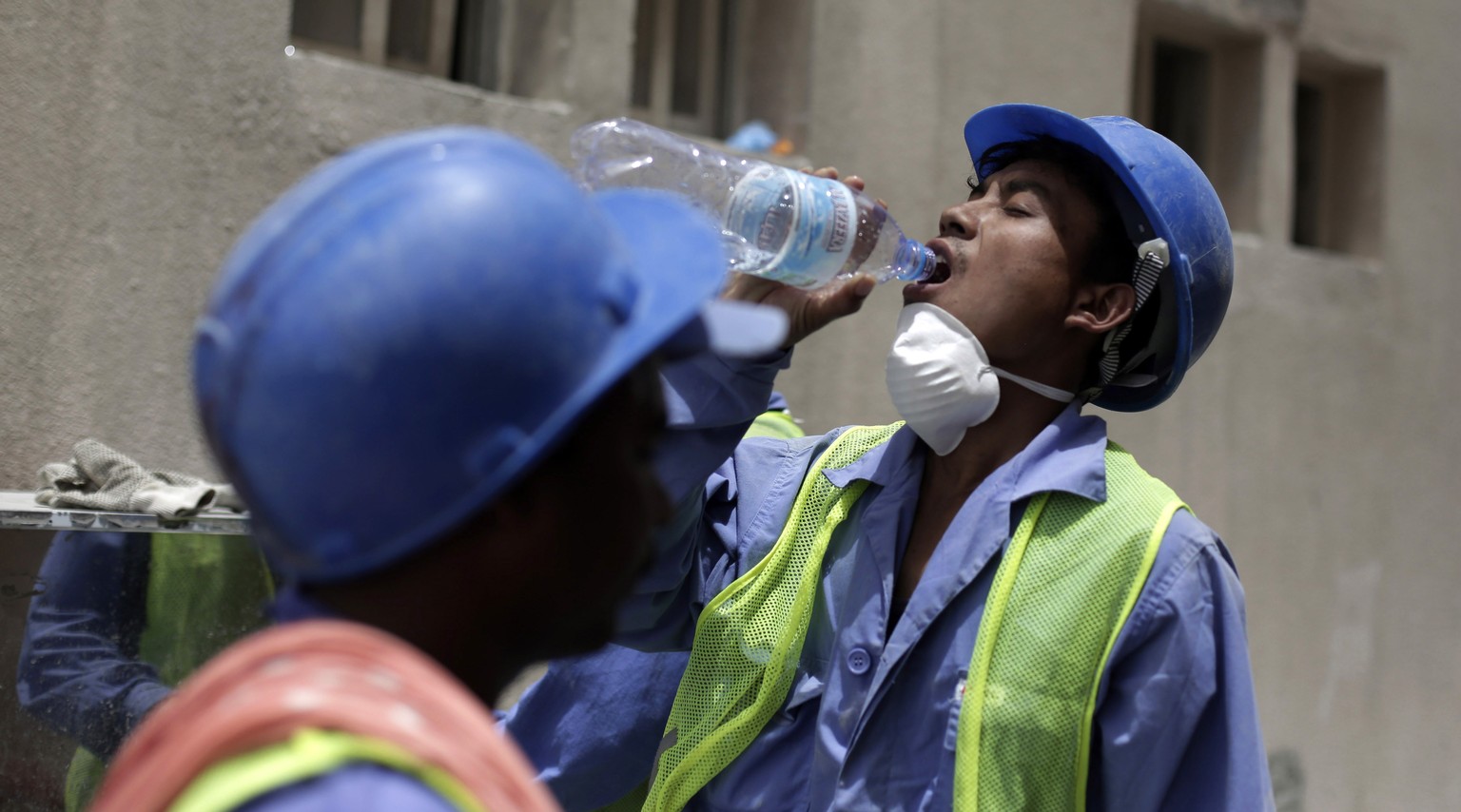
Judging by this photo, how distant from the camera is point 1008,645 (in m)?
1.92

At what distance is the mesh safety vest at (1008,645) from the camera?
1857 millimetres

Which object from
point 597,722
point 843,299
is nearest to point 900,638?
point 843,299

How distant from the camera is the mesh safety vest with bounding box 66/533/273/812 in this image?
105 inches

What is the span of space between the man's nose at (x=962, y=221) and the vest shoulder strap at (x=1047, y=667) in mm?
604

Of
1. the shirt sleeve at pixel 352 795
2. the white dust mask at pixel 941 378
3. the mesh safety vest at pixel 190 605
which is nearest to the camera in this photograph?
the shirt sleeve at pixel 352 795

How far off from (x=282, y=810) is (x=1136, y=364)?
1.87m

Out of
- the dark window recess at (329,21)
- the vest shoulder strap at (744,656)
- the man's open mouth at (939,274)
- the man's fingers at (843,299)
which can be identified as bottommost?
the vest shoulder strap at (744,656)

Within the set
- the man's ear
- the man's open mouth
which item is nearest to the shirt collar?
the man's ear

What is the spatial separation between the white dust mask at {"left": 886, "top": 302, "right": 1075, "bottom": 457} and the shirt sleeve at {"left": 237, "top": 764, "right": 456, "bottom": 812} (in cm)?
145

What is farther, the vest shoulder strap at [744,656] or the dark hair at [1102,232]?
the dark hair at [1102,232]

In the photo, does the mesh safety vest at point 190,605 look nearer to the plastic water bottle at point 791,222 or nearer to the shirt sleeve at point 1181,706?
the plastic water bottle at point 791,222

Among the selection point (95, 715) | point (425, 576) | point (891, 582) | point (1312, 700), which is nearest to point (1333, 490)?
point (1312, 700)

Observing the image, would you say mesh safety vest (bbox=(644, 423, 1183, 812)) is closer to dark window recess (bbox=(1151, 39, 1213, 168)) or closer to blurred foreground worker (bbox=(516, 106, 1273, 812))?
blurred foreground worker (bbox=(516, 106, 1273, 812))

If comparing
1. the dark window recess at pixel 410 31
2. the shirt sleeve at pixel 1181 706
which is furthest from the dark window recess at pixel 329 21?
the shirt sleeve at pixel 1181 706
